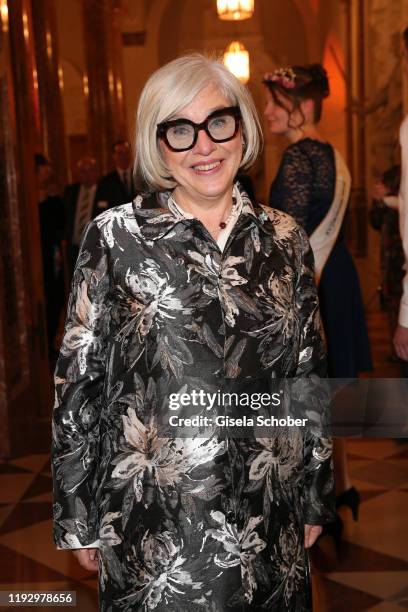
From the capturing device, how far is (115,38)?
13156 mm

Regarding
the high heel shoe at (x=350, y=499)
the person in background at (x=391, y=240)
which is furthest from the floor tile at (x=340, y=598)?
the person in background at (x=391, y=240)

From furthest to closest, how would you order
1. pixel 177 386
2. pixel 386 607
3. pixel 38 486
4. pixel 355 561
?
1. pixel 38 486
2. pixel 355 561
3. pixel 386 607
4. pixel 177 386

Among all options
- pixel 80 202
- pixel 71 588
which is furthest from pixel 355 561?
pixel 80 202

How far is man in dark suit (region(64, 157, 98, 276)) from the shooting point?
8.95 meters

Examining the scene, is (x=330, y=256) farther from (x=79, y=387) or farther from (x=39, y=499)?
(x=79, y=387)

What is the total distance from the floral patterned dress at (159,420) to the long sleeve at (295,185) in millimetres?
1678

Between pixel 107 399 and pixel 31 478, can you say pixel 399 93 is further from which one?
pixel 107 399

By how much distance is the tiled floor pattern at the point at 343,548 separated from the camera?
3527 mm

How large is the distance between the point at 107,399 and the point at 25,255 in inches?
159

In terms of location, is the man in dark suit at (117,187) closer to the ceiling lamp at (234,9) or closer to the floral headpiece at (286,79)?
the ceiling lamp at (234,9)

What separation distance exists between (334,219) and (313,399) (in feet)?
5.78

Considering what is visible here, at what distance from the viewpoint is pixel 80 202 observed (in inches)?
356

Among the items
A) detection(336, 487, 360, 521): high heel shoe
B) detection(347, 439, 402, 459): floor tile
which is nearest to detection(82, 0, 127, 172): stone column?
detection(347, 439, 402, 459): floor tile

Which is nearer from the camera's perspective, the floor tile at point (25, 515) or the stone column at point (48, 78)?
the floor tile at point (25, 515)
